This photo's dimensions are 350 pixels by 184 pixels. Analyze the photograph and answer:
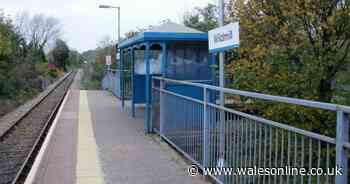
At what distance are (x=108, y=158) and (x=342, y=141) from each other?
504cm

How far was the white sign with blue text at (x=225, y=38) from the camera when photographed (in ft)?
18.1

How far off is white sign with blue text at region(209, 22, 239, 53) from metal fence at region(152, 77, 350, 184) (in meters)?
0.57

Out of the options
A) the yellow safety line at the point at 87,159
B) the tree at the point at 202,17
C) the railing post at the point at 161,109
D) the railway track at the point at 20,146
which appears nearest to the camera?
the yellow safety line at the point at 87,159

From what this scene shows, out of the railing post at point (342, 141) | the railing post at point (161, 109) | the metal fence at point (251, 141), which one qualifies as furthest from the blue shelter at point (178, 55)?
the railing post at point (342, 141)

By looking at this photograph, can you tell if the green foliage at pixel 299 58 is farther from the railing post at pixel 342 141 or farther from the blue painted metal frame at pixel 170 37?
the railing post at pixel 342 141

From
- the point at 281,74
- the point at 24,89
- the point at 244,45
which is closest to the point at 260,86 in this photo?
the point at 281,74

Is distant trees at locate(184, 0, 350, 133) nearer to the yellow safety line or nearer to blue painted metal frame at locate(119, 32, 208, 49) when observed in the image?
the yellow safety line

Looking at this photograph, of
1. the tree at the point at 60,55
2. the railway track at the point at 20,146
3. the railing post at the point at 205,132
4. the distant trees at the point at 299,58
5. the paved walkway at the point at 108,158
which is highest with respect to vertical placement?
the tree at the point at 60,55

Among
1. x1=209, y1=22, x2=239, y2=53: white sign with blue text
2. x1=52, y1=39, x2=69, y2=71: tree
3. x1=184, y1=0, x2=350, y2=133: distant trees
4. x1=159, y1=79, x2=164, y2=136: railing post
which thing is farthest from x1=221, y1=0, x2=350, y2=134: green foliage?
x1=52, y1=39, x2=69, y2=71: tree

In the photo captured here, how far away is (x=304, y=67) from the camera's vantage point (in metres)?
7.10

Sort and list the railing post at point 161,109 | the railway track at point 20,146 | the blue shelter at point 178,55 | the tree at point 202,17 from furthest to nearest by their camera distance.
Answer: the tree at point 202,17
the blue shelter at point 178,55
the railing post at point 161,109
the railway track at point 20,146

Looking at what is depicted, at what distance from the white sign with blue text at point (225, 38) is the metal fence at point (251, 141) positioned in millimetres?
566

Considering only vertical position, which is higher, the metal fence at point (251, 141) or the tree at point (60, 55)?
the tree at point (60, 55)

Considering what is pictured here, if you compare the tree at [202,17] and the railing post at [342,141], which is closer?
the railing post at [342,141]
